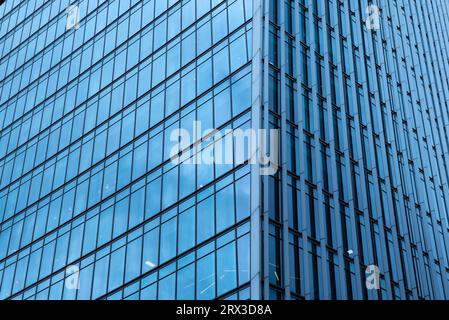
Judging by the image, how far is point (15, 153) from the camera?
61375 mm

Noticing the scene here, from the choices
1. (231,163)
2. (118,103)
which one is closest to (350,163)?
(231,163)

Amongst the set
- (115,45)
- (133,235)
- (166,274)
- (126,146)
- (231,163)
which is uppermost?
(115,45)

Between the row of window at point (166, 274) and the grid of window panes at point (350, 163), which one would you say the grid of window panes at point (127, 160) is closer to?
the row of window at point (166, 274)

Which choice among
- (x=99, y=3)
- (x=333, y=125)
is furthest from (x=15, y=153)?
(x=333, y=125)

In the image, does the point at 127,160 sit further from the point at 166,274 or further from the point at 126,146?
the point at 166,274

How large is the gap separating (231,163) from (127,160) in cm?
1109

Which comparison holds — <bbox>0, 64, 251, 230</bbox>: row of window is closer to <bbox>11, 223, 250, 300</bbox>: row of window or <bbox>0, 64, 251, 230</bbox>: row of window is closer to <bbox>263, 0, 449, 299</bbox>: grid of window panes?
<bbox>263, 0, 449, 299</bbox>: grid of window panes

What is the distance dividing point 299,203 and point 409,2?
37879mm

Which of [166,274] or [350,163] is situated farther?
[350,163]

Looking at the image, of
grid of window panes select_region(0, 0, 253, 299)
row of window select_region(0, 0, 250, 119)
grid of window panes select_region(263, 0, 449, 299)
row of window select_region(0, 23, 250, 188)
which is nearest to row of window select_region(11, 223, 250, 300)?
grid of window panes select_region(0, 0, 253, 299)

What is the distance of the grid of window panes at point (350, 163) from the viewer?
1437 inches

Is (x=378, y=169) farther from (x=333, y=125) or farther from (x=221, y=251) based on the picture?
(x=221, y=251)

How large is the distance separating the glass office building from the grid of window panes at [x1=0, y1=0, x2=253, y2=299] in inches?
5.4

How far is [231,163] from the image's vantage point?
38594mm
